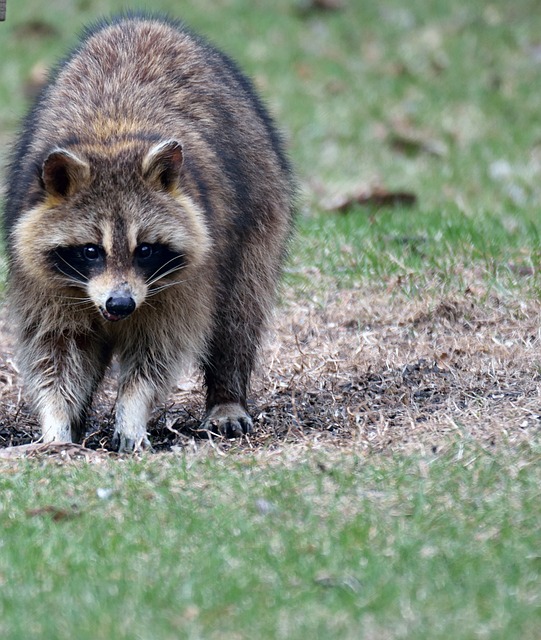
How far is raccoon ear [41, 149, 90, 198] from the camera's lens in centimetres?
482

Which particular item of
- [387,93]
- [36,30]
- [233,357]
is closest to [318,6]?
[387,93]

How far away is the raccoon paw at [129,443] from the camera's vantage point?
5039 mm

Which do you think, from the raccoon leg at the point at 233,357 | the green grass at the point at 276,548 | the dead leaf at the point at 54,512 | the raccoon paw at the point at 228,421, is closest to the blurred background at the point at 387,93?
the raccoon leg at the point at 233,357

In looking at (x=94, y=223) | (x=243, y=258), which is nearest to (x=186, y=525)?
(x=94, y=223)

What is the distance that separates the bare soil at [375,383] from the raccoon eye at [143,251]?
2.48ft

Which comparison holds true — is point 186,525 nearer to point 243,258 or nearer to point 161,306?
point 161,306

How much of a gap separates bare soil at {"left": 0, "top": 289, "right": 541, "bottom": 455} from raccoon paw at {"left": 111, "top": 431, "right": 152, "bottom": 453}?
85 millimetres

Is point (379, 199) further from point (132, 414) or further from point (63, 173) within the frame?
point (63, 173)

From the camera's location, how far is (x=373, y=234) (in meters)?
7.64

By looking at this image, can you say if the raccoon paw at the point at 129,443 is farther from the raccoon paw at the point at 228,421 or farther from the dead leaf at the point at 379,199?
the dead leaf at the point at 379,199

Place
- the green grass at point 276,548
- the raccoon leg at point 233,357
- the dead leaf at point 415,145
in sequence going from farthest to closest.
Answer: the dead leaf at point 415,145, the raccoon leg at point 233,357, the green grass at point 276,548

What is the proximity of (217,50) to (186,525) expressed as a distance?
116 inches

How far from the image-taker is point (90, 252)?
4883 millimetres

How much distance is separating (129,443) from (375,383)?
4.11 ft
